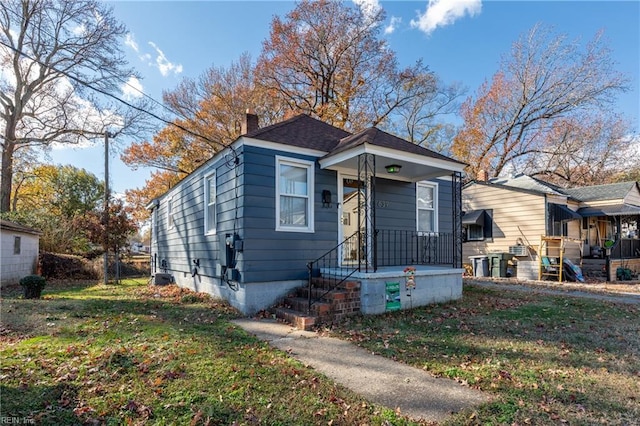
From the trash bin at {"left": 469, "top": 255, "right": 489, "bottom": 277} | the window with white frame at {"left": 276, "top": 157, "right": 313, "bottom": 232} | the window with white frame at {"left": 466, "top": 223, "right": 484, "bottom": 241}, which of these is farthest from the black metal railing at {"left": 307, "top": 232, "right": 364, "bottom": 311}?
the window with white frame at {"left": 466, "top": 223, "right": 484, "bottom": 241}

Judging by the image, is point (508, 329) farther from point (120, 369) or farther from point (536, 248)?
point (536, 248)

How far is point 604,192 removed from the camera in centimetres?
1473

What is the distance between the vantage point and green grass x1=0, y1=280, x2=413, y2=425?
2836mm

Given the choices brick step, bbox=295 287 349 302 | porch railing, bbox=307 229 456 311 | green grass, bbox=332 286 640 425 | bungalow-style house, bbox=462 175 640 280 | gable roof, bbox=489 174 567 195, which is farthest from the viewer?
gable roof, bbox=489 174 567 195

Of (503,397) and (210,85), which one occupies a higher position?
(210,85)

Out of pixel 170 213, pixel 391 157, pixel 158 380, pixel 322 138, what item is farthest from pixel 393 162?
pixel 170 213

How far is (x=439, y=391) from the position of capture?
3303mm

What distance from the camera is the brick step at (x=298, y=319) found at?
5570 mm

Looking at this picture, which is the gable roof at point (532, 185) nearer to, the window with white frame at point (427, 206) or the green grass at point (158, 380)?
the window with white frame at point (427, 206)

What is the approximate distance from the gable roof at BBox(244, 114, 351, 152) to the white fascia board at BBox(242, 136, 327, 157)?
0.06m

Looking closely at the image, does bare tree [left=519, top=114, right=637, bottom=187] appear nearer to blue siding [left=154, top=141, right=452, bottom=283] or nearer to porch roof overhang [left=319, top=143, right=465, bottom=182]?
blue siding [left=154, top=141, right=452, bottom=283]

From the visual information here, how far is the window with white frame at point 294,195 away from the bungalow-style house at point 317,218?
2 centimetres

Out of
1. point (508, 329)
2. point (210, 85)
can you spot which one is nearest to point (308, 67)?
point (210, 85)

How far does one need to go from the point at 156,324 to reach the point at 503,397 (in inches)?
197
